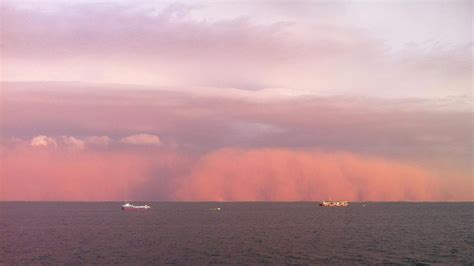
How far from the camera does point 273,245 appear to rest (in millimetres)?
117000

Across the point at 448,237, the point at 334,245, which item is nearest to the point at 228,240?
the point at 334,245

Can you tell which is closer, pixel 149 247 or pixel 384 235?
pixel 149 247

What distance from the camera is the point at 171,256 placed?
99.2 meters

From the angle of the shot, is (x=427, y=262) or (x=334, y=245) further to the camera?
(x=334, y=245)

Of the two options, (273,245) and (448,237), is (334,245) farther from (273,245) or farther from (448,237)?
(448,237)

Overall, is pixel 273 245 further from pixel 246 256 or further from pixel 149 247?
pixel 149 247

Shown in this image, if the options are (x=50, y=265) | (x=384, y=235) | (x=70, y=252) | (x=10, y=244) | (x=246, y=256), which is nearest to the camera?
(x=50, y=265)

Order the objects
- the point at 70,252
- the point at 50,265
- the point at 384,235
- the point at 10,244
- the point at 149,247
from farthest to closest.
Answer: the point at 384,235 → the point at 10,244 → the point at 149,247 → the point at 70,252 → the point at 50,265

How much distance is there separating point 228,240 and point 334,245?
26439 millimetres

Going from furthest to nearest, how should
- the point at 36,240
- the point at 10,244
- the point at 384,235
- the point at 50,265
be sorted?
the point at 384,235 → the point at 36,240 → the point at 10,244 → the point at 50,265

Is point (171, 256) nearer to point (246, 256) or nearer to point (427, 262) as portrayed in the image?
point (246, 256)

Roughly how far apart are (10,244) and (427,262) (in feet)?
303

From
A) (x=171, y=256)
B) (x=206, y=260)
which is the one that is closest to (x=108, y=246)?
(x=171, y=256)

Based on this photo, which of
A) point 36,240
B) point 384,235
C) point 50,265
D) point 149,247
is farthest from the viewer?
point 384,235
